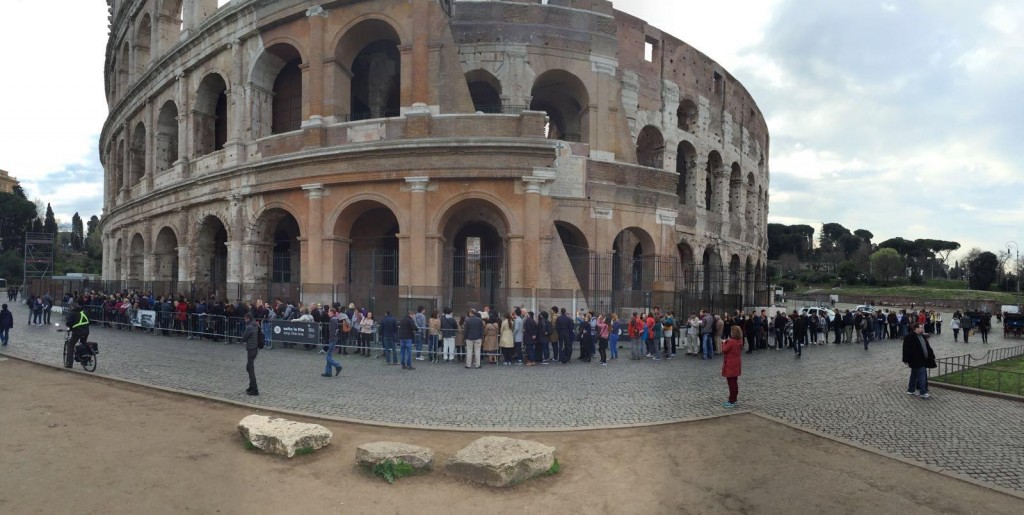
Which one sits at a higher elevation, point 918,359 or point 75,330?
point 75,330

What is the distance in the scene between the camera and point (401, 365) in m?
12.2

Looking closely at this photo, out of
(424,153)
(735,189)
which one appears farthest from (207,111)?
(735,189)

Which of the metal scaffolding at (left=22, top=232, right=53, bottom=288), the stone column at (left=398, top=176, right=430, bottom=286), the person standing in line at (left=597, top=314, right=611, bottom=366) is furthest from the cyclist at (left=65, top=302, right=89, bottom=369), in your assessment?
the metal scaffolding at (left=22, top=232, right=53, bottom=288)

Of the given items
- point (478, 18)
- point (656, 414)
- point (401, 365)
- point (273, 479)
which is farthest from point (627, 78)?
point (273, 479)

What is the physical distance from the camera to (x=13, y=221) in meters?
63.3

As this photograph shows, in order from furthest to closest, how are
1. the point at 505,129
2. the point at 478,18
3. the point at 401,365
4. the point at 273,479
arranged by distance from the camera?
the point at 478,18 → the point at 505,129 → the point at 401,365 → the point at 273,479

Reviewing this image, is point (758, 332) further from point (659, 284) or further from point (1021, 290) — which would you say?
point (1021, 290)

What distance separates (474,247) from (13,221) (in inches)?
2761

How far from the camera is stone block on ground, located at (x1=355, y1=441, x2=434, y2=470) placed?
18.6 feet

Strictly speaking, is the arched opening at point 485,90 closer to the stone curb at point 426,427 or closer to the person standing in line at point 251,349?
the person standing in line at point 251,349

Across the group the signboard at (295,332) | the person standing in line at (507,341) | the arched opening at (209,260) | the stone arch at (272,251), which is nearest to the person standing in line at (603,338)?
the person standing in line at (507,341)

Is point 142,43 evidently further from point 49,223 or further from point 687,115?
point 49,223

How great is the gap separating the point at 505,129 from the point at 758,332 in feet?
33.7

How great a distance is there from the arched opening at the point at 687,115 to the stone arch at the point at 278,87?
17.1 m
